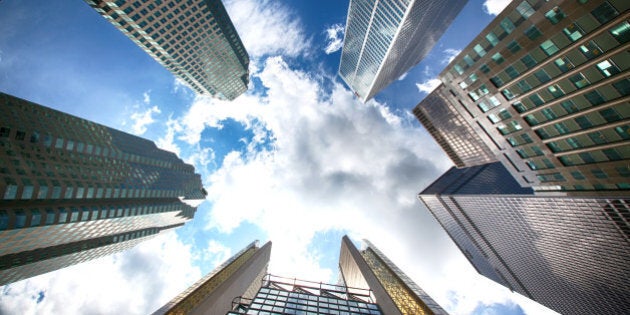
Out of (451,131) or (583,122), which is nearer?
(583,122)

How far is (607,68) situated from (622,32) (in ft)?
14.2

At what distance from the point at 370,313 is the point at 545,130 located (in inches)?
1614

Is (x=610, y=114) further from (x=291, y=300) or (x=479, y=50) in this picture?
(x=291, y=300)

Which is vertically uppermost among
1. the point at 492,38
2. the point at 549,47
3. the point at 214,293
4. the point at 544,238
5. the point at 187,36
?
the point at 187,36

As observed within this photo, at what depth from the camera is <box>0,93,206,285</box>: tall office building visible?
2007 inches

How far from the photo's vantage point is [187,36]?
106m

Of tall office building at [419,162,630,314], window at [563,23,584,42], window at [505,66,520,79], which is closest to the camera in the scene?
window at [563,23,584,42]

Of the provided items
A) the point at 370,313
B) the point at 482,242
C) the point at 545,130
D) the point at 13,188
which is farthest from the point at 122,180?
the point at 482,242

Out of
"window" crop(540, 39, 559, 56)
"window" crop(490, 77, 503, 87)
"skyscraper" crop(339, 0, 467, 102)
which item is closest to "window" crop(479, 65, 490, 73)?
"window" crop(490, 77, 503, 87)

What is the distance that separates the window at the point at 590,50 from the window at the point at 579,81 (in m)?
2.73

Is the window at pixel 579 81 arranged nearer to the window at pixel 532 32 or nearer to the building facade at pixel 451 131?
the window at pixel 532 32

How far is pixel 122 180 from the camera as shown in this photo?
83625mm

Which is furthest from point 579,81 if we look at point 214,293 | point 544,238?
point 544,238

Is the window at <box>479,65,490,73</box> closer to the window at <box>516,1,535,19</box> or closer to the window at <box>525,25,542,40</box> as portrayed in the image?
the window at <box>525,25,542,40</box>
